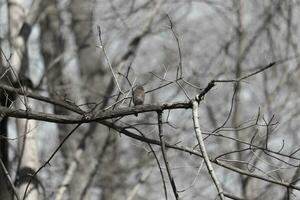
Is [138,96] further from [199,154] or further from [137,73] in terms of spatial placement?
[137,73]

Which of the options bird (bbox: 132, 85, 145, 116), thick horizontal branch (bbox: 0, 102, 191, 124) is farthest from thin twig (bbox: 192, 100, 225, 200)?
bird (bbox: 132, 85, 145, 116)

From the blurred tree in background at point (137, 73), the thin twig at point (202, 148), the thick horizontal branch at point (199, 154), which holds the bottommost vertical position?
the thin twig at point (202, 148)

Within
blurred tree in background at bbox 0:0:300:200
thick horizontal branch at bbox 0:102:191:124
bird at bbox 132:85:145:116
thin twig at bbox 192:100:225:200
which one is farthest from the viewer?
blurred tree in background at bbox 0:0:300:200

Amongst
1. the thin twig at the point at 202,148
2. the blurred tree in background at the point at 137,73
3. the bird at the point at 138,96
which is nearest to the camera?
the thin twig at the point at 202,148

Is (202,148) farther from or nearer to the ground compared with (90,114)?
nearer to the ground

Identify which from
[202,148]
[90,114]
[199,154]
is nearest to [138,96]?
[90,114]

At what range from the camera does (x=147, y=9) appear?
367 inches

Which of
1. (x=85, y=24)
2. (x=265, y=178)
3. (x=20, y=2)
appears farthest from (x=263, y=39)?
(x=265, y=178)

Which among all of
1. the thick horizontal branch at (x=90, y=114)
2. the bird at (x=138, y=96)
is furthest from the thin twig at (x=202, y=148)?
the bird at (x=138, y=96)

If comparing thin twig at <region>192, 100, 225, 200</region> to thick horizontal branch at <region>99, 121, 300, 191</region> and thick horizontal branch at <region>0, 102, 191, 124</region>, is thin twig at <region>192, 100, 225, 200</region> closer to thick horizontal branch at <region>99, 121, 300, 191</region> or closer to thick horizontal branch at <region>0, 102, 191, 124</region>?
thick horizontal branch at <region>0, 102, 191, 124</region>

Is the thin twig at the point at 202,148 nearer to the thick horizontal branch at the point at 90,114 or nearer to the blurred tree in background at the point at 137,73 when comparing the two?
the thick horizontal branch at the point at 90,114

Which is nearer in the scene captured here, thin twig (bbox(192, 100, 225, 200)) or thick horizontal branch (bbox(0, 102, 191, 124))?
thin twig (bbox(192, 100, 225, 200))

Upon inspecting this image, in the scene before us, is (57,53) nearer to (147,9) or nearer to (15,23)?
(147,9)

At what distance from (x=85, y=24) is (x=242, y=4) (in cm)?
231
